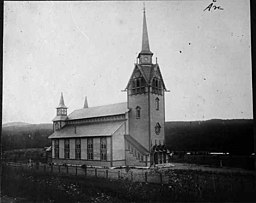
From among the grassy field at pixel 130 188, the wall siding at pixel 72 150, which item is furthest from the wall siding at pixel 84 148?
the grassy field at pixel 130 188

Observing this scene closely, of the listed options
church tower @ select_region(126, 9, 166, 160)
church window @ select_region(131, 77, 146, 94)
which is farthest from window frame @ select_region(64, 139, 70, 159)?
church window @ select_region(131, 77, 146, 94)

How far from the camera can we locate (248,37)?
258 centimetres

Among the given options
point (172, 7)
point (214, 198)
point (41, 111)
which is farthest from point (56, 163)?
point (172, 7)

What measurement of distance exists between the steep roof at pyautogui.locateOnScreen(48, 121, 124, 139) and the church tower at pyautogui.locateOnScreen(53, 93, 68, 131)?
53 millimetres

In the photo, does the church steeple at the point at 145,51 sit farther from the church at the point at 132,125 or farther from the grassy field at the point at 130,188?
the grassy field at the point at 130,188

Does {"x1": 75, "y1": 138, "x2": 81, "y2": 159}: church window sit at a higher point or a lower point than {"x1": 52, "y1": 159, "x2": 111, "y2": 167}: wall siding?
higher

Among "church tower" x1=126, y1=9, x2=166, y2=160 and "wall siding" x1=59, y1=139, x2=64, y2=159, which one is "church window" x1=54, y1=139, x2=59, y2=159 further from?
"church tower" x1=126, y1=9, x2=166, y2=160

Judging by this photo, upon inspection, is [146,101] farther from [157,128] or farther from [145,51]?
[145,51]

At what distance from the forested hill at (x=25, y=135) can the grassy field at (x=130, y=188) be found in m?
0.27

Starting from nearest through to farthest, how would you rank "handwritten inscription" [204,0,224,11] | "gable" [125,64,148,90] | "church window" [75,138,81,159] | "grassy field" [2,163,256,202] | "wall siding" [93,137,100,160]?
1. "grassy field" [2,163,256,202]
2. "handwritten inscription" [204,0,224,11]
3. "gable" [125,64,148,90]
4. "wall siding" [93,137,100,160]
5. "church window" [75,138,81,159]

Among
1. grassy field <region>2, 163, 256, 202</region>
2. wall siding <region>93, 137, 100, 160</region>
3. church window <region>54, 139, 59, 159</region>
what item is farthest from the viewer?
church window <region>54, 139, 59, 159</region>

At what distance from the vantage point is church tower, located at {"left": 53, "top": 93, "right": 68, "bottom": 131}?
3.13 m

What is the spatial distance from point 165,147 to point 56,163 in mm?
1199

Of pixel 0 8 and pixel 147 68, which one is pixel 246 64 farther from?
pixel 0 8
